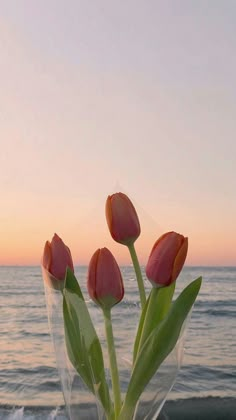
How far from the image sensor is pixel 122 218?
2.59 feet

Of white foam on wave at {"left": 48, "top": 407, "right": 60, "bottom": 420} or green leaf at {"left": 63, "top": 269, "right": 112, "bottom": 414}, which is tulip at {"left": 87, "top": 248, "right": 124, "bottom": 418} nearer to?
green leaf at {"left": 63, "top": 269, "right": 112, "bottom": 414}

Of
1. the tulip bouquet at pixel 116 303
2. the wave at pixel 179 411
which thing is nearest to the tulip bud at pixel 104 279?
the tulip bouquet at pixel 116 303

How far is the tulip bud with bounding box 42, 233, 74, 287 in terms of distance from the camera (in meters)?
0.80

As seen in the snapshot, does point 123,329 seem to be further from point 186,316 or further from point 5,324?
point 5,324

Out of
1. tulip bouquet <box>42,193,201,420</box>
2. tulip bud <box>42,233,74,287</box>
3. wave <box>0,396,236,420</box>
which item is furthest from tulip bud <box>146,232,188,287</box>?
wave <box>0,396,236,420</box>

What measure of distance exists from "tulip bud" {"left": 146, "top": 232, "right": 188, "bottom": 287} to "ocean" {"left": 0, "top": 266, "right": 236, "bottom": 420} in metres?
0.08

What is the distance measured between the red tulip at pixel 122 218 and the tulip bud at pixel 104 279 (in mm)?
41

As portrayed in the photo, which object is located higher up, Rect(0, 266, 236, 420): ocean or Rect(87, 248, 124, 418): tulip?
Rect(87, 248, 124, 418): tulip

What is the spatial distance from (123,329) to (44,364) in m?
3.81

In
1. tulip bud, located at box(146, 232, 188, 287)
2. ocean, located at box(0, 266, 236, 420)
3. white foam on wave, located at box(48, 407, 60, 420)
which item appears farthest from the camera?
ocean, located at box(0, 266, 236, 420)

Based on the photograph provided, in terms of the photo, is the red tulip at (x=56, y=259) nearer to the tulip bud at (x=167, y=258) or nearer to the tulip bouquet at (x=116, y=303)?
the tulip bouquet at (x=116, y=303)

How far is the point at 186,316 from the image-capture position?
765mm

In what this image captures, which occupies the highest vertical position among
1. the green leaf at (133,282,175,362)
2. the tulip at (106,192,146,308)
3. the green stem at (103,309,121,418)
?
the tulip at (106,192,146,308)

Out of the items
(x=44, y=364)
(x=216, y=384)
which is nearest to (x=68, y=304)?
(x=216, y=384)
